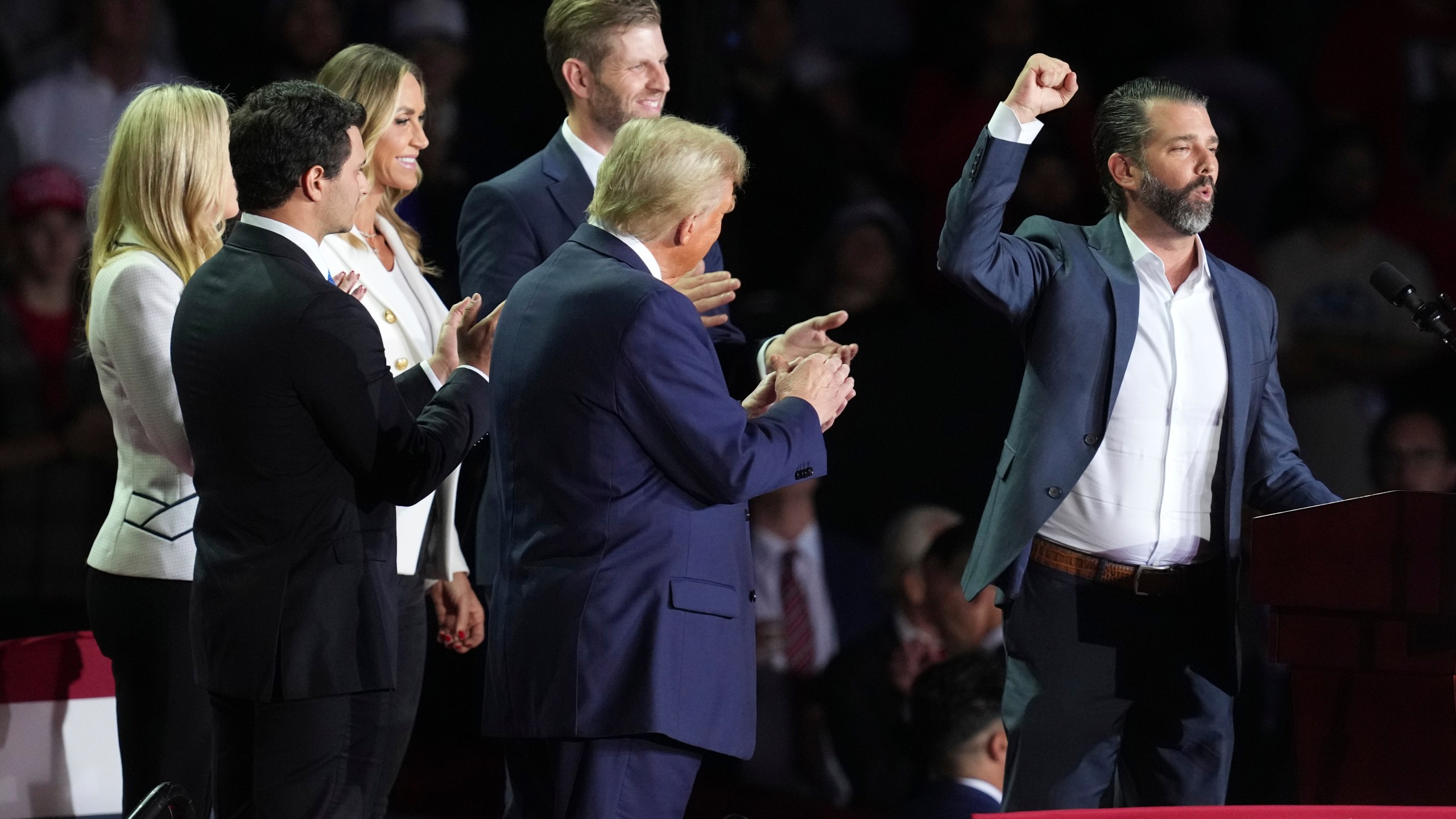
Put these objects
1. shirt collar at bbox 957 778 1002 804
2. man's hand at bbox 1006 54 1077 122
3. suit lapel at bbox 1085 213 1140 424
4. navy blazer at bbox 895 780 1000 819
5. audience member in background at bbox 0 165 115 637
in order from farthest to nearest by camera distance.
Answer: audience member in background at bbox 0 165 115 637
shirt collar at bbox 957 778 1002 804
navy blazer at bbox 895 780 1000 819
suit lapel at bbox 1085 213 1140 424
man's hand at bbox 1006 54 1077 122

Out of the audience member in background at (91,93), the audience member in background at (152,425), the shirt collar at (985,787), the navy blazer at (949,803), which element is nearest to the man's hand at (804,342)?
the audience member in background at (152,425)

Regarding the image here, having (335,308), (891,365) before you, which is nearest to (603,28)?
(335,308)

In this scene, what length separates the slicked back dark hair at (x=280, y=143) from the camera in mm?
2215

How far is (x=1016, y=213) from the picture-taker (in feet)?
14.7

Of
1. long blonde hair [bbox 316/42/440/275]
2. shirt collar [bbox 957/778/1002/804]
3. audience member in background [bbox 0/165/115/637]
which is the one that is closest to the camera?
long blonde hair [bbox 316/42/440/275]

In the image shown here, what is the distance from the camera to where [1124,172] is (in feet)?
8.87

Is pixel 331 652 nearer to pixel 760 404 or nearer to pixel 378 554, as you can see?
pixel 378 554

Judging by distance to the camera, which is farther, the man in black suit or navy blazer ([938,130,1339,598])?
navy blazer ([938,130,1339,598])

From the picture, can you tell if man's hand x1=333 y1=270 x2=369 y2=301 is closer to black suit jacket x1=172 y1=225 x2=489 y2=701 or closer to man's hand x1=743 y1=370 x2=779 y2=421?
black suit jacket x1=172 y1=225 x2=489 y2=701

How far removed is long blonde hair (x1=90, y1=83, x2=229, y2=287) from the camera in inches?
97.6

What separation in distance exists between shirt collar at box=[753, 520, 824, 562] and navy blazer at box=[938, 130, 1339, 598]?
65.0 inches

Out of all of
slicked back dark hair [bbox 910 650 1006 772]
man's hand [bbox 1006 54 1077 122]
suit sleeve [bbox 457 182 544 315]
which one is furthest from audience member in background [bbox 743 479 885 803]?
man's hand [bbox 1006 54 1077 122]

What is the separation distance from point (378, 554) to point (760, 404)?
1.93 feet

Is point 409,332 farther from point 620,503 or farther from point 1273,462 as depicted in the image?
point 1273,462
